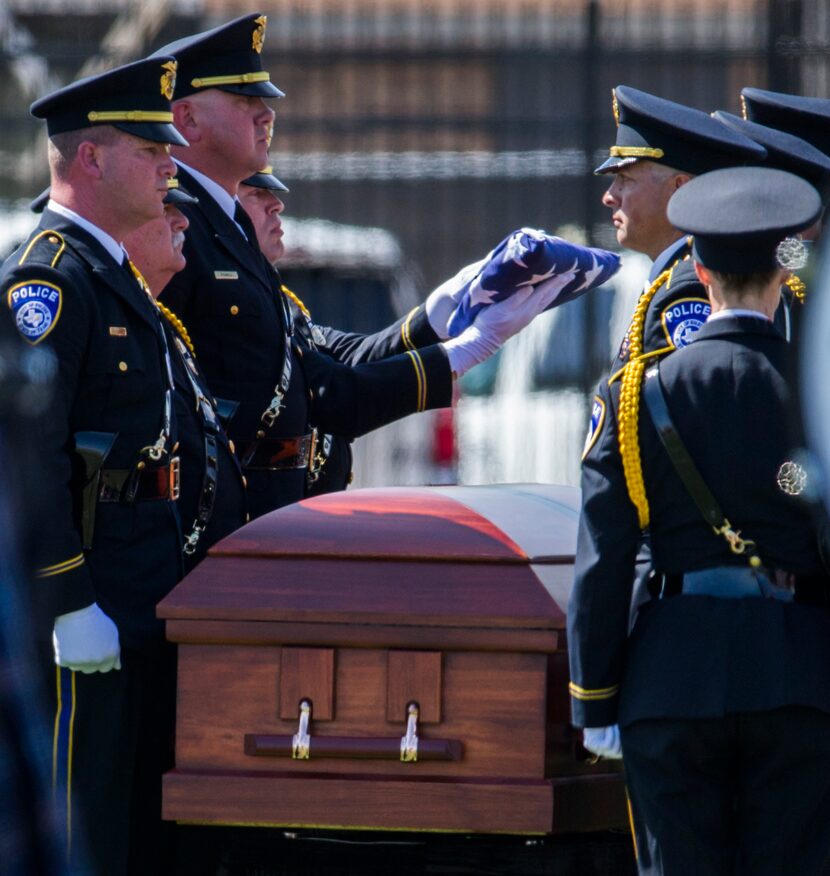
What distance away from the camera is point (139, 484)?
360 centimetres

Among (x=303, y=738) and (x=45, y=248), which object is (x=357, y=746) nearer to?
(x=303, y=738)

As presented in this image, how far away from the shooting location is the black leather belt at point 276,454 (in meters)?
4.30

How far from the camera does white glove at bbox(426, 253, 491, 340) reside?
4559 mm

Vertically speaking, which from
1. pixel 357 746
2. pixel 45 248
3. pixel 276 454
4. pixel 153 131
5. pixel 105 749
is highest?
pixel 153 131

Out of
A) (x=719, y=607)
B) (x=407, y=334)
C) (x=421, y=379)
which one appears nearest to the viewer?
(x=719, y=607)

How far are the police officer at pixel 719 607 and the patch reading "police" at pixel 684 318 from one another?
0.23 meters

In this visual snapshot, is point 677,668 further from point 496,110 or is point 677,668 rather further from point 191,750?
point 496,110

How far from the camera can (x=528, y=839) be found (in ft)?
10.9

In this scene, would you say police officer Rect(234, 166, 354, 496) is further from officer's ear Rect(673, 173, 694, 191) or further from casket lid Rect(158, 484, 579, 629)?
casket lid Rect(158, 484, 579, 629)

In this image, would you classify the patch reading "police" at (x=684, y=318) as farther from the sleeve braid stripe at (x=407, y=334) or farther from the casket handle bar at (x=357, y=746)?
the sleeve braid stripe at (x=407, y=334)

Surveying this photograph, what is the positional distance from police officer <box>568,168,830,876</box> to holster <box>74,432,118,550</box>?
98cm

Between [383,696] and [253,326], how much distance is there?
133cm

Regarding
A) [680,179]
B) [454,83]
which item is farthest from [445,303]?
[454,83]

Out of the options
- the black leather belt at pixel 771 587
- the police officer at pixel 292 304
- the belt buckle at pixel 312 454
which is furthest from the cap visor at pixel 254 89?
the black leather belt at pixel 771 587
